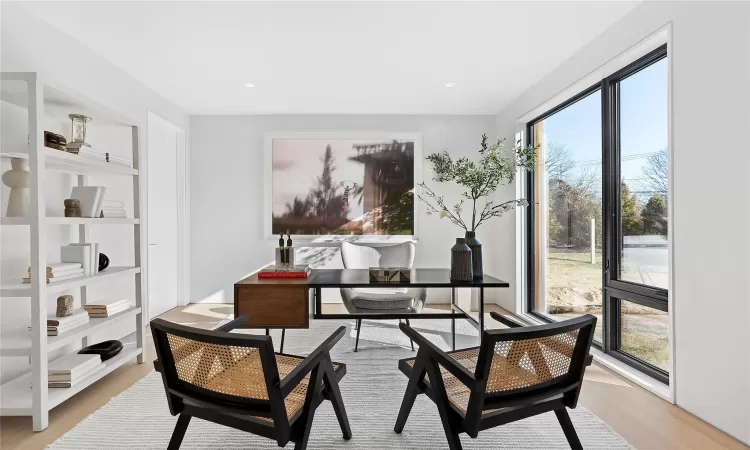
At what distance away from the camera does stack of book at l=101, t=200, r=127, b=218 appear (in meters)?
2.91

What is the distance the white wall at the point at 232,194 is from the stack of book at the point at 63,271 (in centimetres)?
259

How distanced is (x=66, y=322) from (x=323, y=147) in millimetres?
3365

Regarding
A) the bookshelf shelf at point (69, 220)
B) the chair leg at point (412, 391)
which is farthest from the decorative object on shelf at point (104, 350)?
the chair leg at point (412, 391)

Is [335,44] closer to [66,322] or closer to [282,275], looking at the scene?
[282,275]

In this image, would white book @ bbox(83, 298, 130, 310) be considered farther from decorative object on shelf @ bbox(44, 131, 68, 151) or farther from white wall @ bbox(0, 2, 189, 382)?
decorative object on shelf @ bbox(44, 131, 68, 151)

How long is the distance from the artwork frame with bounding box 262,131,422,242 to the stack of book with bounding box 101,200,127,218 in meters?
2.24

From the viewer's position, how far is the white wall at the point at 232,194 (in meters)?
5.26

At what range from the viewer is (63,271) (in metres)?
2.50

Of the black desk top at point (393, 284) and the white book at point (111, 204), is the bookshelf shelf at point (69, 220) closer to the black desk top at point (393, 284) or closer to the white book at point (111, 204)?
the white book at point (111, 204)

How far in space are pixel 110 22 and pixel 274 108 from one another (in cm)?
222

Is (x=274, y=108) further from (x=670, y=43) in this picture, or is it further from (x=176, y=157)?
(x=670, y=43)

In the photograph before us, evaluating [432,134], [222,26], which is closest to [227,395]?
[222,26]

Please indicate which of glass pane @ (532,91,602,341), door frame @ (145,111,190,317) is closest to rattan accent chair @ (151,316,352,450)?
glass pane @ (532,91,602,341)

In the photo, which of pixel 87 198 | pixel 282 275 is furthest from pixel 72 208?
pixel 282 275
